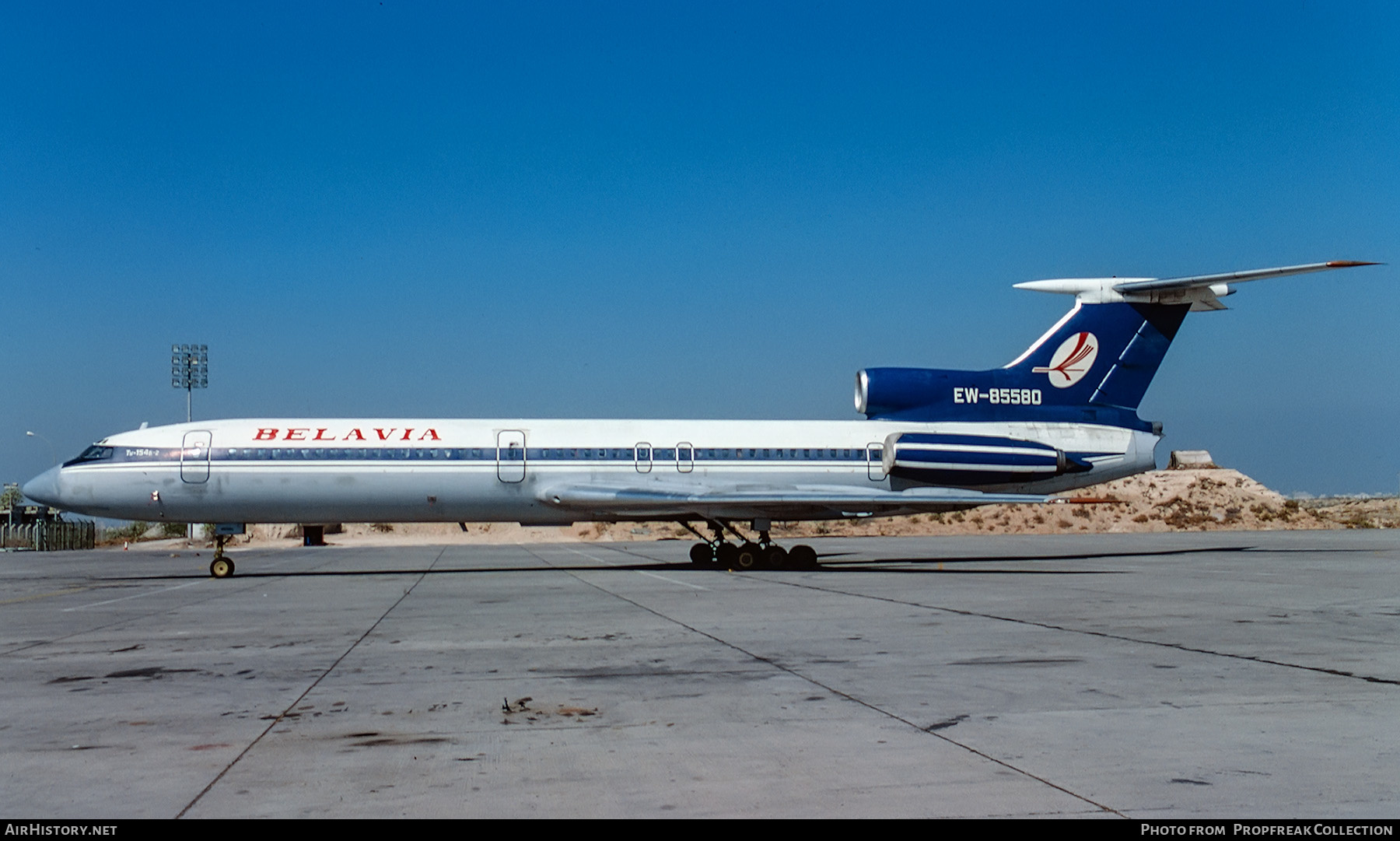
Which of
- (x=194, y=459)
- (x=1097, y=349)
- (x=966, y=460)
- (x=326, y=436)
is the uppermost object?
(x=1097, y=349)

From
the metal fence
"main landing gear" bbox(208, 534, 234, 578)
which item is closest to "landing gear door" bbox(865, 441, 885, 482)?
"main landing gear" bbox(208, 534, 234, 578)

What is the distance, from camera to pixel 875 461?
27844 millimetres

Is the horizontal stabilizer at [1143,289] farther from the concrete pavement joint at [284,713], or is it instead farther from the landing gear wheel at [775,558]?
the concrete pavement joint at [284,713]

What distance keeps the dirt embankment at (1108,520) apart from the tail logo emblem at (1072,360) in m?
24.3

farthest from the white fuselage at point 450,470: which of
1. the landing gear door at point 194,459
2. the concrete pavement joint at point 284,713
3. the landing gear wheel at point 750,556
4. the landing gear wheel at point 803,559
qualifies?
the concrete pavement joint at point 284,713

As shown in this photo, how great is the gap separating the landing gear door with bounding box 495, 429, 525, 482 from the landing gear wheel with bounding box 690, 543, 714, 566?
16.3ft

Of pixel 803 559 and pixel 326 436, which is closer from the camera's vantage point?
pixel 326 436

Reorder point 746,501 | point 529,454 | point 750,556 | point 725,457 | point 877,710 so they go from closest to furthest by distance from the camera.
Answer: point 877,710 < point 746,501 < point 529,454 < point 750,556 < point 725,457

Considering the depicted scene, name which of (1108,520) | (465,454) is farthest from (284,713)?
(1108,520)

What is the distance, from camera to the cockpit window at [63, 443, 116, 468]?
998 inches

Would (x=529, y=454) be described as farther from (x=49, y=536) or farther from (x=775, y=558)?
(x=49, y=536)

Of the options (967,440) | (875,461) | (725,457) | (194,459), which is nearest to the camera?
(194,459)

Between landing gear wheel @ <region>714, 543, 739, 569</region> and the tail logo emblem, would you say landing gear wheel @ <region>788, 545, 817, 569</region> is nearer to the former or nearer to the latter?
landing gear wheel @ <region>714, 543, 739, 569</region>

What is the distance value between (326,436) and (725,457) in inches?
365
